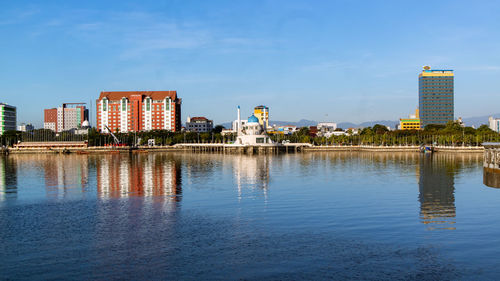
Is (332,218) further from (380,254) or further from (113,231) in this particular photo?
(113,231)

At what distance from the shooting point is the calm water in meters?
19.8

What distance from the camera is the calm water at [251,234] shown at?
1984 centimetres

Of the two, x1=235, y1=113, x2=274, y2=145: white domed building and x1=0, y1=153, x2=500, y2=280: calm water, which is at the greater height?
x1=235, y1=113, x2=274, y2=145: white domed building

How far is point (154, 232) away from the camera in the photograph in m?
26.4

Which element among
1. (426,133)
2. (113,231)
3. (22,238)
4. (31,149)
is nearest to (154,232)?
(113,231)

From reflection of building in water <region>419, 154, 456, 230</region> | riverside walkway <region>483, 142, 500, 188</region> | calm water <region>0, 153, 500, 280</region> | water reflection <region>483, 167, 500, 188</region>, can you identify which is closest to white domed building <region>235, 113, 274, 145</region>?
reflection of building in water <region>419, 154, 456, 230</region>

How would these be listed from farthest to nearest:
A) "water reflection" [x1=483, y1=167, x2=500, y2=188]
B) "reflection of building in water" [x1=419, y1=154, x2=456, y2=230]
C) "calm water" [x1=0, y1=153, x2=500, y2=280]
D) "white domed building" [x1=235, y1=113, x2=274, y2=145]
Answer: "white domed building" [x1=235, y1=113, x2=274, y2=145] < "water reflection" [x1=483, y1=167, x2=500, y2=188] < "reflection of building in water" [x1=419, y1=154, x2=456, y2=230] < "calm water" [x1=0, y1=153, x2=500, y2=280]

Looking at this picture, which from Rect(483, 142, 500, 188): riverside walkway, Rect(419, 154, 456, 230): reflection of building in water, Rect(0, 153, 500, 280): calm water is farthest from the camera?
Rect(483, 142, 500, 188): riverside walkway

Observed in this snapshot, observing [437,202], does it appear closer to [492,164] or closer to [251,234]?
[492,164]

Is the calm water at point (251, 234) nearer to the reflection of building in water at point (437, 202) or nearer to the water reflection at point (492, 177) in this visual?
the reflection of building in water at point (437, 202)

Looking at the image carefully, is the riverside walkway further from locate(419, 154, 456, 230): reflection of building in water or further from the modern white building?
the modern white building

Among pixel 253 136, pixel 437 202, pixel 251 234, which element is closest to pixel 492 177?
pixel 437 202

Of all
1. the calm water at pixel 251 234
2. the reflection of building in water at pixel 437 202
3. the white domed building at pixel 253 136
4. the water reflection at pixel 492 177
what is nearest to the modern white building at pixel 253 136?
the white domed building at pixel 253 136

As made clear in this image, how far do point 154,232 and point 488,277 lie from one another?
55.6ft
